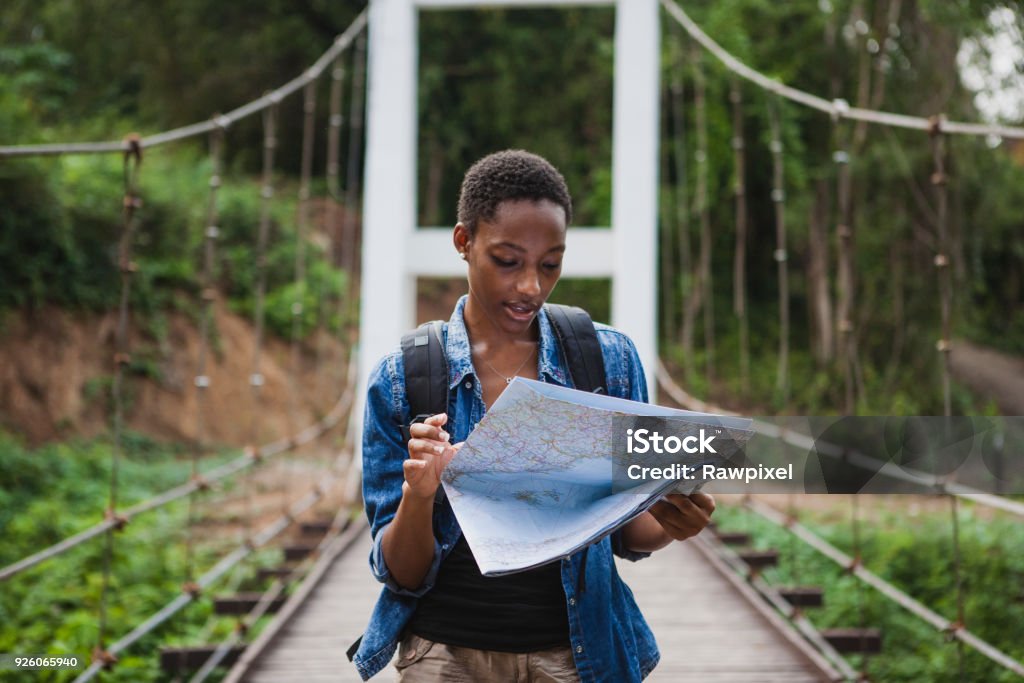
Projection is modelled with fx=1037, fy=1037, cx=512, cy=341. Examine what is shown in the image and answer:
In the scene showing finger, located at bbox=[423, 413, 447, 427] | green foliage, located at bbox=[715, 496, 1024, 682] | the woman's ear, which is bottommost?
green foliage, located at bbox=[715, 496, 1024, 682]

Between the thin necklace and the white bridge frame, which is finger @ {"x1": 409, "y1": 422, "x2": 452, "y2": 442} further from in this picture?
the white bridge frame

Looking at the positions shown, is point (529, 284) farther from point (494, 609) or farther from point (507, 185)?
point (494, 609)

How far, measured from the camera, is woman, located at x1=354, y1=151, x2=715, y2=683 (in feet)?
2.98

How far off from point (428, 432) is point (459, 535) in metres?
0.12

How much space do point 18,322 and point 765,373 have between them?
6485 millimetres

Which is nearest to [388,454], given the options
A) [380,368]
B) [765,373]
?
[380,368]

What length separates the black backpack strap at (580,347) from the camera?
38.0 inches

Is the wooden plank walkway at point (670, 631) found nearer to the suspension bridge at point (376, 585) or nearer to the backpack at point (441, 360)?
the suspension bridge at point (376, 585)

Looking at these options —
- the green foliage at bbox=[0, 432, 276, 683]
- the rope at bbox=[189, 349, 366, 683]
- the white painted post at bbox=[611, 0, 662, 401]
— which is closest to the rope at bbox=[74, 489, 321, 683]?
the rope at bbox=[189, 349, 366, 683]

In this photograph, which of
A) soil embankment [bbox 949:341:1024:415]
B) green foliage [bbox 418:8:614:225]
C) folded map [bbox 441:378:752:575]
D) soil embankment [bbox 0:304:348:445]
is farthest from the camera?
green foliage [bbox 418:8:614:225]

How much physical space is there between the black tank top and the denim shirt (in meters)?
0.02

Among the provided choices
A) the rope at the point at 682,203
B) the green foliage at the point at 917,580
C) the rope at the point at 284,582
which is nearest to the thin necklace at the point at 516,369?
the rope at the point at 284,582

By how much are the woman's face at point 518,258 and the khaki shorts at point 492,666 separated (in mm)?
290

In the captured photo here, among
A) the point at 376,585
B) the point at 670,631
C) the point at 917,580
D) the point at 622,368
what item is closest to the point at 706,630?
the point at 670,631
